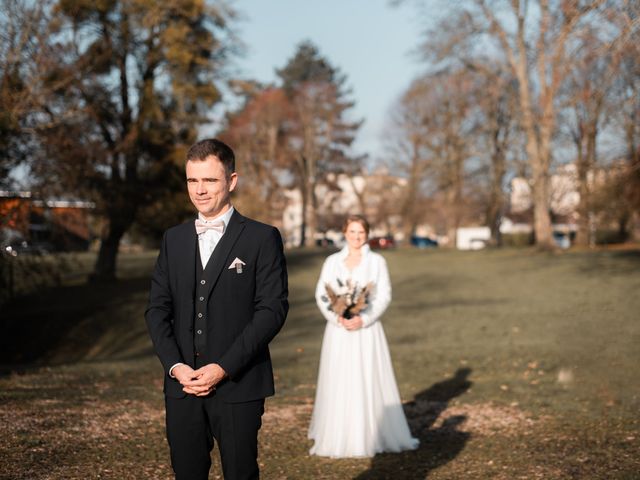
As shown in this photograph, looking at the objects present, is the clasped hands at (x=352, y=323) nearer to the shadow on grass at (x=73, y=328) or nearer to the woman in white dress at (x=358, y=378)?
the woman in white dress at (x=358, y=378)

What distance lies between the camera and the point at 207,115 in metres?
37.4

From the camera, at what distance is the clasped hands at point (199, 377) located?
13.6 ft

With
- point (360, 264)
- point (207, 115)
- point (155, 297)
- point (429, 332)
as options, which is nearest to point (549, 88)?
point (207, 115)

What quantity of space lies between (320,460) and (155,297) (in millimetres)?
4332

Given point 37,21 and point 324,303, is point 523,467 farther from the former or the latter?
point 37,21

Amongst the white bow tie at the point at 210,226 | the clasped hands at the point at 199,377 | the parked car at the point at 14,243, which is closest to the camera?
the clasped hands at the point at 199,377

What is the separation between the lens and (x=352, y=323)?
8.62m

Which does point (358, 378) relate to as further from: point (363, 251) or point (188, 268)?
point (188, 268)

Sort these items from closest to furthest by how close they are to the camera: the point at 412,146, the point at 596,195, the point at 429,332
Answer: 1. the point at 429,332
2. the point at 596,195
3. the point at 412,146

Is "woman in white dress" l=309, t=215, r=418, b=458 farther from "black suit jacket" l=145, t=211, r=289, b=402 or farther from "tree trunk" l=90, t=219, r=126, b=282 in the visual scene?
"tree trunk" l=90, t=219, r=126, b=282

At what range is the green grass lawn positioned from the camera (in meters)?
7.78

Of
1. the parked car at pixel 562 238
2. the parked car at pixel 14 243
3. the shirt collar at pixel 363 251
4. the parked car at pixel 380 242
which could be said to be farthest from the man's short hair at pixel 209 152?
the parked car at pixel 562 238

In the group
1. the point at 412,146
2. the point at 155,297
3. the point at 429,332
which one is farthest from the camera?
the point at 412,146

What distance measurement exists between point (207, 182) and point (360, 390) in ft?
15.5
